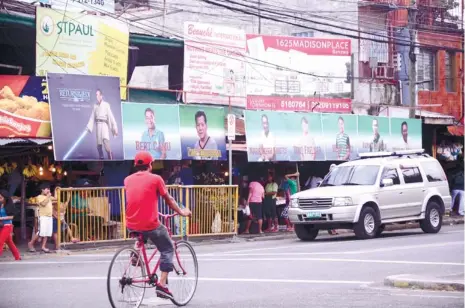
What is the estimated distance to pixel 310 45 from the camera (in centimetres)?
2997

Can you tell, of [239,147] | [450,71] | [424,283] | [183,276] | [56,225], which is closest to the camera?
[183,276]

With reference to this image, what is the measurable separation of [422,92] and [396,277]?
2568 centimetres

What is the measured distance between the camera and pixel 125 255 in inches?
401

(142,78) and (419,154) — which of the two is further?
(142,78)

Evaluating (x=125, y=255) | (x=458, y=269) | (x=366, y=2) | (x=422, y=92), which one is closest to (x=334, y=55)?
(x=366, y=2)

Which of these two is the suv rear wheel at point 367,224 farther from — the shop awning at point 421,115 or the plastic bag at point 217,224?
the shop awning at point 421,115

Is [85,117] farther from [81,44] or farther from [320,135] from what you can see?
[320,135]

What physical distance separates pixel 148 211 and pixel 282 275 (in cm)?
433

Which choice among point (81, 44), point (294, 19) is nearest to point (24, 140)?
point (81, 44)

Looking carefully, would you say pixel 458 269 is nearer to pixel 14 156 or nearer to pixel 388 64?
pixel 14 156

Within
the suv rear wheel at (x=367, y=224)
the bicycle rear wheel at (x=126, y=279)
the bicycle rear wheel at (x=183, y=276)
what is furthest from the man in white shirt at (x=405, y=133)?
the bicycle rear wheel at (x=126, y=279)

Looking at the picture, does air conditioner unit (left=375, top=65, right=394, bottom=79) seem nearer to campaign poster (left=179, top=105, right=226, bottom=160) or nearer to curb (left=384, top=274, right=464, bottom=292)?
campaign poster (left=179, top=105, right=226, bottom=160)

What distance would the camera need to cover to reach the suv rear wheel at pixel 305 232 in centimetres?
2338

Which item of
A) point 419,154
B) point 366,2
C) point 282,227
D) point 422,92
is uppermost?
point 366,2
